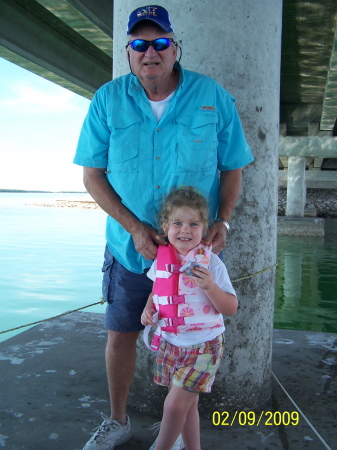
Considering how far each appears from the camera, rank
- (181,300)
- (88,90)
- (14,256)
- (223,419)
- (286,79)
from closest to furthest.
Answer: (181,300) → (223,419) → (88,90) → (14,256) → (286,79)

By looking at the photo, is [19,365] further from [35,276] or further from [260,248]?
[35,276]

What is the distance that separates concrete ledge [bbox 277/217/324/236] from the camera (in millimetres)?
21312

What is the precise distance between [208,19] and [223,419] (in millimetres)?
2331

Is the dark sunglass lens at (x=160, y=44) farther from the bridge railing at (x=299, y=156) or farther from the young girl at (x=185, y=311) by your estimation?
the bridge railing at (x=299, y=156)

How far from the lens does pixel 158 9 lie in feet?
7.62

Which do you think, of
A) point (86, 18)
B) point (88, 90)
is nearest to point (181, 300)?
point (86, 18)

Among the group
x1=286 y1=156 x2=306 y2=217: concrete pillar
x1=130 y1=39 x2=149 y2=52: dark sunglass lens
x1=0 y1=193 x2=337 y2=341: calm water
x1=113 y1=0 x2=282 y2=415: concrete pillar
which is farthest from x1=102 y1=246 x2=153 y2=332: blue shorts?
x1=286 y1=156 x2=306 y2=217: concrete pillar

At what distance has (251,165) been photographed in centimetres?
307

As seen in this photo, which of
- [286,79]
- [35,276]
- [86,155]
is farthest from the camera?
[286,79]

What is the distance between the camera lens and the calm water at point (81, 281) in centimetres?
780

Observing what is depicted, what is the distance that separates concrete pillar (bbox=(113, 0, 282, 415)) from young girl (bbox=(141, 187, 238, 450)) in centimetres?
77

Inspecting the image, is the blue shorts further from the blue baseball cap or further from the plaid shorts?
the blue baseball cap

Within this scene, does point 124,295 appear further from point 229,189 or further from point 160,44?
point 160,44
